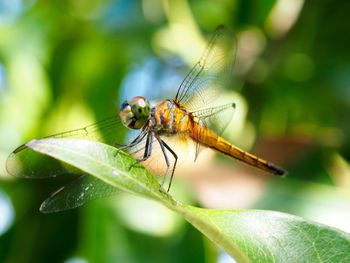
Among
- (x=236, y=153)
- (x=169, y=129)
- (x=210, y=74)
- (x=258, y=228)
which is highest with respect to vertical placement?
(x=258, y=228)

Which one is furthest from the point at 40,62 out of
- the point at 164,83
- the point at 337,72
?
the point at 337,72

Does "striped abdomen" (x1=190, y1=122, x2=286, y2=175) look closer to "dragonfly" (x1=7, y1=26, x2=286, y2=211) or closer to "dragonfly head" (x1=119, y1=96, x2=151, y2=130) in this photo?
"dragonfly" (x1=7, y1=26, x2=286, y2=211)

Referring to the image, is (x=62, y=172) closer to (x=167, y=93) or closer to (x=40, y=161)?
(x=40, y=161)

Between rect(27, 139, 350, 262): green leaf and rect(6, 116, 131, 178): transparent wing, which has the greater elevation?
rect(27, 139, 350, 262): green leaf

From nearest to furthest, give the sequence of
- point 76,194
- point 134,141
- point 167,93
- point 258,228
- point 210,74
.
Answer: point 258,228 → point 76,194 → point 134,141 → point 210,74 → point 167,93

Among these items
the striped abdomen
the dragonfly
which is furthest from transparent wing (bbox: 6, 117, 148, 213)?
the striped abdomen

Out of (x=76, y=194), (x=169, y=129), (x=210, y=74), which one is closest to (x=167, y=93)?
(x=210, y=74)
